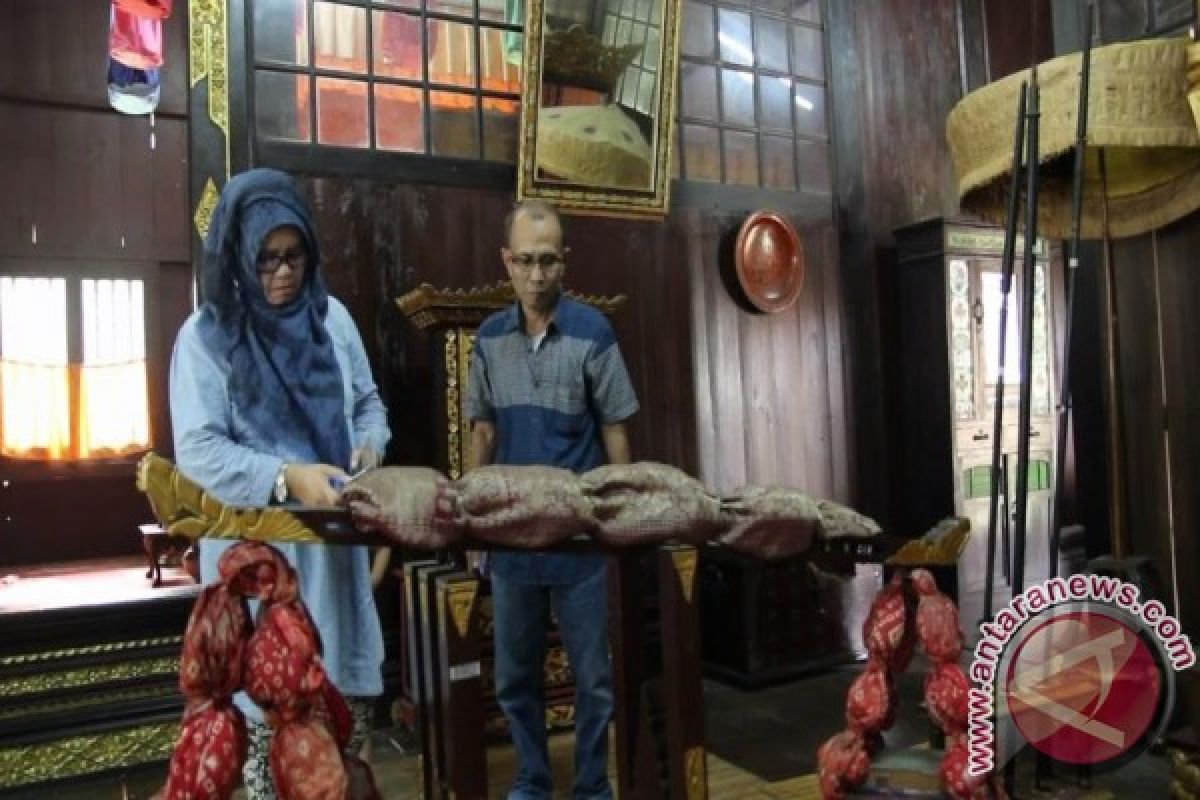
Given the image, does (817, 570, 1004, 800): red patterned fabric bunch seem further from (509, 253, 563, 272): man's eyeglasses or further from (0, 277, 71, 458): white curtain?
(0, 277, 71, 458): white curtain

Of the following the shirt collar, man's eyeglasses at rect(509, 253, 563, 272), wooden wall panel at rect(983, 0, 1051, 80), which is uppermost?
wooden wall panel at rect(983, 0, 1051, 80)

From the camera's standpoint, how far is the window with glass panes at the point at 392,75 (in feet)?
11.5

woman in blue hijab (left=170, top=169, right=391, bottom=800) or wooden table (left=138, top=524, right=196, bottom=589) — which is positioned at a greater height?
woman in blue hijab (left=170, top=169, right=391, bottom=800)

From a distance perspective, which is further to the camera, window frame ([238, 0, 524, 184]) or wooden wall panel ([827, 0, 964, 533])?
wooden wall panel ([827, 0, 964, 533])

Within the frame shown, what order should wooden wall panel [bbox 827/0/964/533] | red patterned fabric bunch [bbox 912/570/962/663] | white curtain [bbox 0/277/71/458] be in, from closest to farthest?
red patterned fabric bunch [bbox 912/570/962/663] < wooden wall panel [bbox 827/0/964/533] < white curtain [bbox 0/277/71/458]

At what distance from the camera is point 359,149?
11.9 ft

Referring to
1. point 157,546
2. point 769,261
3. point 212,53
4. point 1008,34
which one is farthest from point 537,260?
point 1008,34

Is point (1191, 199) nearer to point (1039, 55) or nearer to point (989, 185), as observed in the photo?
point (989, 185)

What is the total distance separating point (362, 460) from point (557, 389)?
570 mm

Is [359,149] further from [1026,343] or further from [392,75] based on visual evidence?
[1026,343]

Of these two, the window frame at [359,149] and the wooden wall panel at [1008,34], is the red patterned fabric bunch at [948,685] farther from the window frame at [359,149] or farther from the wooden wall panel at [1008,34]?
the wooden wall panel at [1008,34]

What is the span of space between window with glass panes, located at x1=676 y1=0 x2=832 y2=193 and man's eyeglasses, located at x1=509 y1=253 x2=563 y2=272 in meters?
2.27

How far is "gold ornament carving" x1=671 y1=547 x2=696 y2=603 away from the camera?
139 centimetres

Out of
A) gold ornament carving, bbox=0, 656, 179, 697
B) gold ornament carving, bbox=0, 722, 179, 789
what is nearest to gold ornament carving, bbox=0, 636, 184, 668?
gold ornament carving, bbox=0, 656, 179, 697
